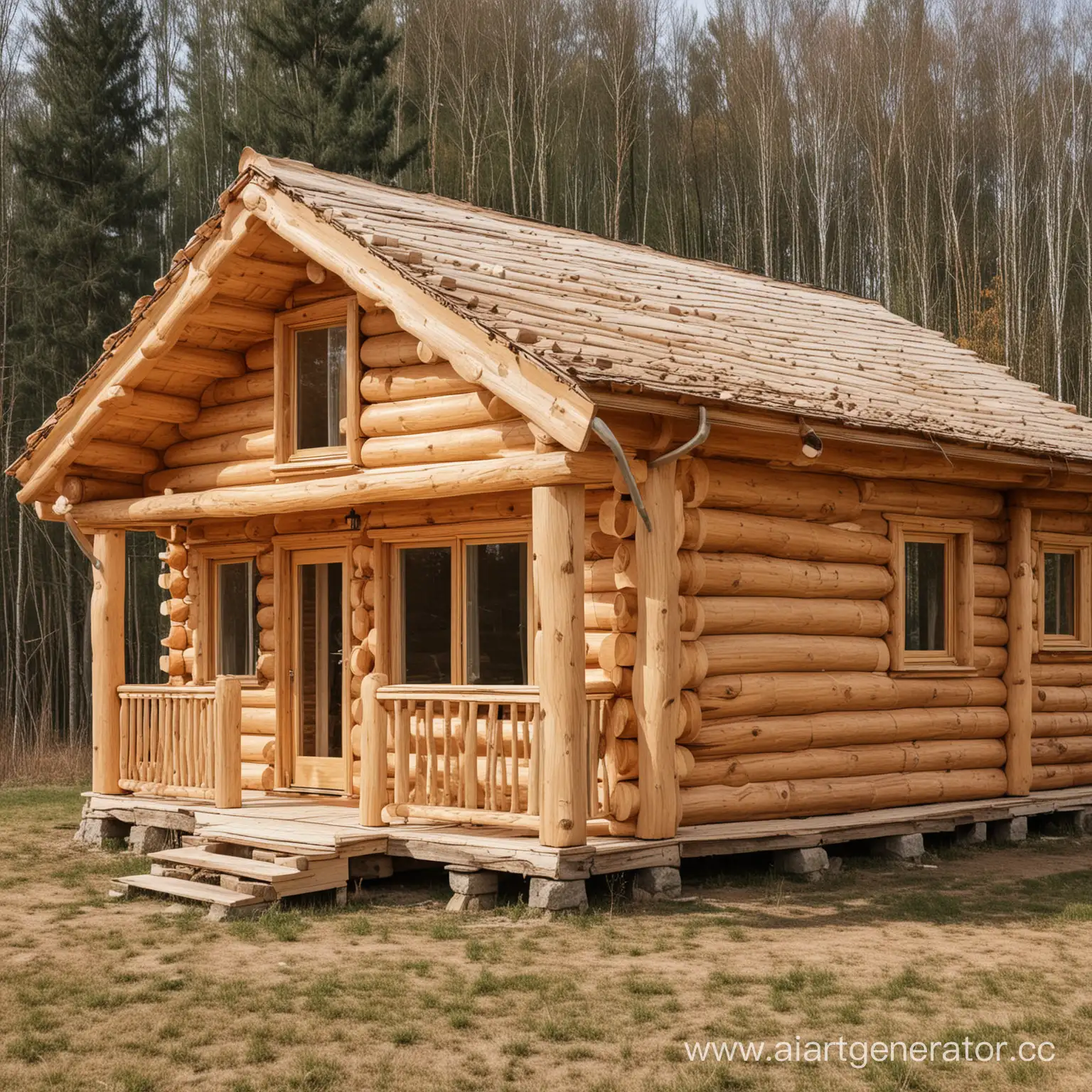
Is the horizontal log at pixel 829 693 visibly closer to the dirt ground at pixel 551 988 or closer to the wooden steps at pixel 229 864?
the dirt ground at pixel 551 988

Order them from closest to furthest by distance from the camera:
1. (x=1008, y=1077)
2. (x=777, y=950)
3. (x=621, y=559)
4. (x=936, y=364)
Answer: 1. (x=1008, y=1077)
2. (x=777, y=950)
3. (x=621, y=559)
4. (x=936, y=364)

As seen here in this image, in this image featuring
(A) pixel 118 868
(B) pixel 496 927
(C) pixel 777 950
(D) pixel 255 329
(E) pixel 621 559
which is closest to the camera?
(C) pixel 777 950

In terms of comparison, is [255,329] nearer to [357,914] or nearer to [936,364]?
[357,914]

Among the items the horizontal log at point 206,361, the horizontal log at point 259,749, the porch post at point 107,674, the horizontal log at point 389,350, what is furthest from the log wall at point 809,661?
the porch post at point 107,674

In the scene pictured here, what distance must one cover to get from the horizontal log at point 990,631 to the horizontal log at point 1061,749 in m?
1.14

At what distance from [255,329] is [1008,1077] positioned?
9.58 metres

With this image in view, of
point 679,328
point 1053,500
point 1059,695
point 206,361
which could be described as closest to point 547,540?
point 679,328

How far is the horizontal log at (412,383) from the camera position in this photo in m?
12.1

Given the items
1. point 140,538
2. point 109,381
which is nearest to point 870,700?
point 109,381

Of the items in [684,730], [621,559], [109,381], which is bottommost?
[684,730]

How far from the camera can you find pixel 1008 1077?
6707mm

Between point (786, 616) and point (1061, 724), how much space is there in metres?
4.54

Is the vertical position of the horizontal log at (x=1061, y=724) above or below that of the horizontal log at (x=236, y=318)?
below

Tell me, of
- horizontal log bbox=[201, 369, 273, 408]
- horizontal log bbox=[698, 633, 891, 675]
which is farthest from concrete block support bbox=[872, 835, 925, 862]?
horizontal log bbox=[201, 369, 273, 408]
